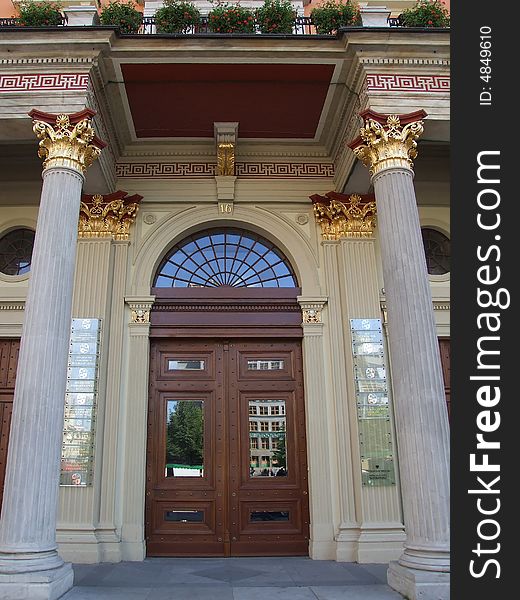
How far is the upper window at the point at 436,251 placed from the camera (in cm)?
918

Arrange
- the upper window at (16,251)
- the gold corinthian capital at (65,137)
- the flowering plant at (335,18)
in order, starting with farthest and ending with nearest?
the upper window at (16,251) → the flowering plant at (335,18) → the gold corinthian capital at (65,137)

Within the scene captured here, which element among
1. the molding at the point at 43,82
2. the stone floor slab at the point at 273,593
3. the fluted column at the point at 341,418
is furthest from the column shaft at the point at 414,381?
the molding at the point at 43,82

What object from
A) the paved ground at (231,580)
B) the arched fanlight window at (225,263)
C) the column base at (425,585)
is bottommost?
the paved ground at (231,580)

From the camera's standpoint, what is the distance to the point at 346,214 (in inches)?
349

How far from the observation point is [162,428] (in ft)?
27.2

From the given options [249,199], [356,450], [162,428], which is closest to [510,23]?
[249,199]

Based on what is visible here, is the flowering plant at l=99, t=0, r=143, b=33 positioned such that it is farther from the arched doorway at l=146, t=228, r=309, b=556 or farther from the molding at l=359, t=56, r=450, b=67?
the arched doorway at l=146, t=228, r=309, b=556

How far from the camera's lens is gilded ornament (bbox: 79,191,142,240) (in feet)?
28.7

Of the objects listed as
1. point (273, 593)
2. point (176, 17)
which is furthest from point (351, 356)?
point (176, 17)

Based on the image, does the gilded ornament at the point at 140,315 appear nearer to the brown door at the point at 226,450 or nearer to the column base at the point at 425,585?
the brown door at the point at 226,450

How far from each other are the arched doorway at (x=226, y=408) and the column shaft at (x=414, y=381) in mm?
2639

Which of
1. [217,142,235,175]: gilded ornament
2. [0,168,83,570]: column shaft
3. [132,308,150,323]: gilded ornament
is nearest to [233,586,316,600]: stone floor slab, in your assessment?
[0,168,83,570]: column shaft

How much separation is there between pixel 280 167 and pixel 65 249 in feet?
14.5

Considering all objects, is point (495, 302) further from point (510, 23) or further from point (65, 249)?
point (65, 249)
